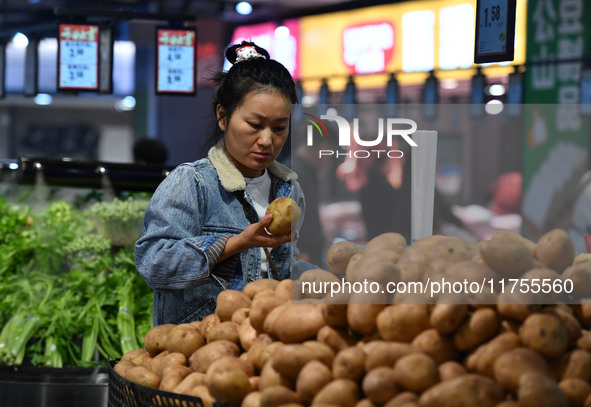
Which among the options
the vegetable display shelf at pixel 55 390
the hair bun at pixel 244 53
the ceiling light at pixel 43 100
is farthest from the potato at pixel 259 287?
the ceiling light at pixel 43 100

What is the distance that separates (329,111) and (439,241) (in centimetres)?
40

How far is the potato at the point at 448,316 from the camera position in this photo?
57.6 inches

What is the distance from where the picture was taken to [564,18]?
273 inches

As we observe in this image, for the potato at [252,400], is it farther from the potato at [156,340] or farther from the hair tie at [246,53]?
the hair tie at [246,53]

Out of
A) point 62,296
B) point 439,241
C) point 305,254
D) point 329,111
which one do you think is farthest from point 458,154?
point 62,296

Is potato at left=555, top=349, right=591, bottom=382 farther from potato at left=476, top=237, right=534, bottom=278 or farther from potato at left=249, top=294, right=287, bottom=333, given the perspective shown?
potato at left=249, top=294, right=287, bottom=333

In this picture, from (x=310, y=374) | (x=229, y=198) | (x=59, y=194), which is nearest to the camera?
(x=310, y=374)

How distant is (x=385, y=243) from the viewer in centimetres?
166

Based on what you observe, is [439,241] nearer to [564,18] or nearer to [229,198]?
[229,198]

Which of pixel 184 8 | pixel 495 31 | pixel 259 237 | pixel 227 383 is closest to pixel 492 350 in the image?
pixel 227 383

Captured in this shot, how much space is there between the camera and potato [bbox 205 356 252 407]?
1.57 metres

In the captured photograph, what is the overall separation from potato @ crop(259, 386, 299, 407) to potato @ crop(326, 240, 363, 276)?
34cm

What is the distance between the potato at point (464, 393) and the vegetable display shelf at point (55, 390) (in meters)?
2.39

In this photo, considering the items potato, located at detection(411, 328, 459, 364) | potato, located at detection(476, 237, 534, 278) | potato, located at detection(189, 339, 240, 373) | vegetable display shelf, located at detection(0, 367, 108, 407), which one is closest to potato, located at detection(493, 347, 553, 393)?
potato, located at detection(411, 328, 459, 364)
